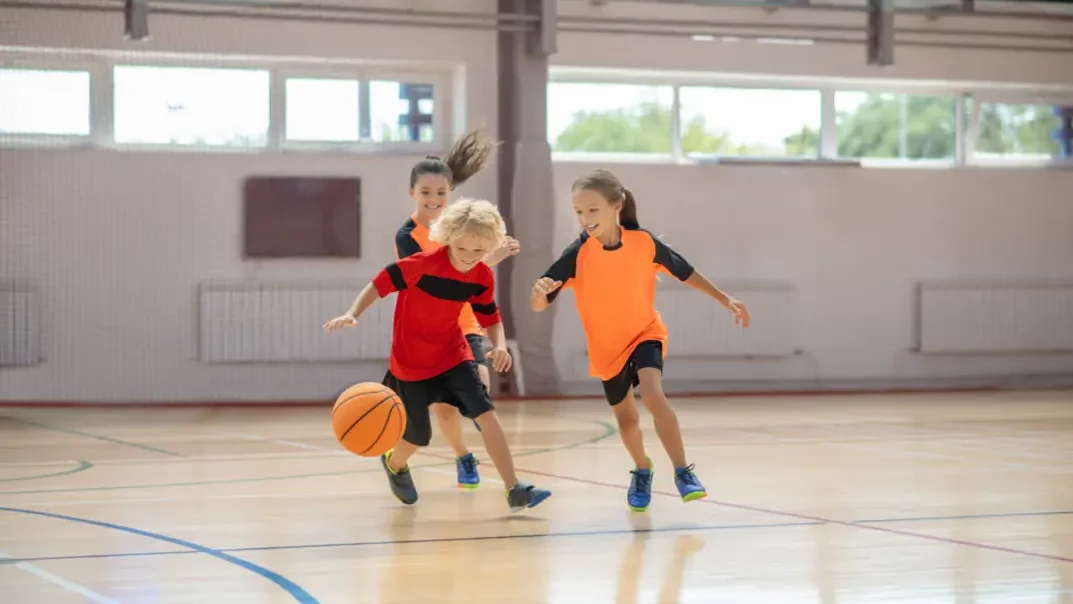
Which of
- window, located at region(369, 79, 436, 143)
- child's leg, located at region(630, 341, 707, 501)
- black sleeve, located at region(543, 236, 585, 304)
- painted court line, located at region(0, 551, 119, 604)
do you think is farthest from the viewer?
window, located at region(369, 79, 436, 143)

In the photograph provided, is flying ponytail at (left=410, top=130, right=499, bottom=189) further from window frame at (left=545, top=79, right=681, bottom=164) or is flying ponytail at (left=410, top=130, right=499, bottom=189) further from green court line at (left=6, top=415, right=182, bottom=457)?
window frame at (left=545, top=79, right=681, bottom=164)

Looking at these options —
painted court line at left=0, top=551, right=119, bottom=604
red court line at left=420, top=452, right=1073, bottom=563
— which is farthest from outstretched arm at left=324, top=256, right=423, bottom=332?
red court line at left=420, top=452, right=1073, bottom=563

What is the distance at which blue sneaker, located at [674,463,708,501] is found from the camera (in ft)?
15.1

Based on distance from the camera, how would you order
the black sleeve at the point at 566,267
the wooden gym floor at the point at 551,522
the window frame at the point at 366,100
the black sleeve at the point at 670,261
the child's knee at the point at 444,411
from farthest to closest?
the window frame at the point at 366,100, the child's knee at the point at 444,411, the black sleeve at the point at 670,261, the black sleeve at the point at 566,267, the wooden gym floor at the point at 551,522

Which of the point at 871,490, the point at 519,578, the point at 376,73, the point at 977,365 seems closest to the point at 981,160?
the point at 977,365

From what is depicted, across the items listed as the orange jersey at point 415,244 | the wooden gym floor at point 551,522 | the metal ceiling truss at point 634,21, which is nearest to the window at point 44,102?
the metal ceiling truss at point 634,21

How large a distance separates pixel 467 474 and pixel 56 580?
2072 mm

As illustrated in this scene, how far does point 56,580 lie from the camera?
140 inches

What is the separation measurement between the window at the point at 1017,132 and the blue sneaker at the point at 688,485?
7.72 metres

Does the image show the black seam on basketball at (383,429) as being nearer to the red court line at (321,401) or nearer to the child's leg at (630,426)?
the child's leg at (630,426)

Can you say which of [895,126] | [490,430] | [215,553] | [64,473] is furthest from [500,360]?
[895,126]

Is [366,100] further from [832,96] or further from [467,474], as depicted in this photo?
[467,474]

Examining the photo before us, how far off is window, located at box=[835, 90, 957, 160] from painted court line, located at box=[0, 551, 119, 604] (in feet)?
28.1

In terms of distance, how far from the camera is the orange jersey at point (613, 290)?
189 inches
